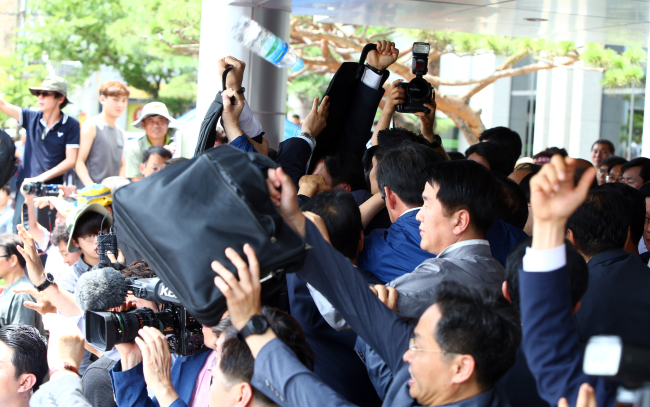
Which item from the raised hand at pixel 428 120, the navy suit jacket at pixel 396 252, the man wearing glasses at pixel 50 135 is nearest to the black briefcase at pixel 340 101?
the raised hand at pixel 428 120

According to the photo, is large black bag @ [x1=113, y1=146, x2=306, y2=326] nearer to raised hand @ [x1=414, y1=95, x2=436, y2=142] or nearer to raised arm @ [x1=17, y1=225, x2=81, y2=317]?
raised arm @ [x1=17, y1=225, x2=81, y2=317]

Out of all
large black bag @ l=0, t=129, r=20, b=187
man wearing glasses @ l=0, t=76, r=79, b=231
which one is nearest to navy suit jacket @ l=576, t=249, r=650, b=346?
large black bag @ l=0, t=129, r=20, b=187

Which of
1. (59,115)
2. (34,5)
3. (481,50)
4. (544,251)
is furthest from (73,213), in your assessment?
(34,5)

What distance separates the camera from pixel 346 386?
221cm

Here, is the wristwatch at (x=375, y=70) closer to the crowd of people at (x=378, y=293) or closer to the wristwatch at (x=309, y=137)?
the crowd of people at (x=378, y=293)

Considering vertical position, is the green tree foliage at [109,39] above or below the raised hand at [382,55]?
above

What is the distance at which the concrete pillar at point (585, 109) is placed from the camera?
50.0ft

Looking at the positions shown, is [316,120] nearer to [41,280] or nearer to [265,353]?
[41,280]

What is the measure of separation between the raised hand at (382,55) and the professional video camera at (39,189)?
251 centimetres

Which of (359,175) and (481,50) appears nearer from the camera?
(359,175)

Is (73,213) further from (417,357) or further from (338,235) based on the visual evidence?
(417,357)

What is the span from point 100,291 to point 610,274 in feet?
5.41

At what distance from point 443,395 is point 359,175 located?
6.64 feet

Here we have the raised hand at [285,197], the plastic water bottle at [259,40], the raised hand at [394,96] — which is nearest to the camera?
the raised hand at [285,197]
